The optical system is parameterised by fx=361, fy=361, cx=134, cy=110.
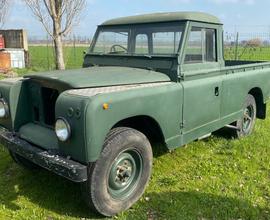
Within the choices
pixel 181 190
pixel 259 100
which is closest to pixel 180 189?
pixel 181 190

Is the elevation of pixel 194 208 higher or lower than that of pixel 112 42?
lower

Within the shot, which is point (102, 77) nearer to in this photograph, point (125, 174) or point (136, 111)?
point (136, 111)

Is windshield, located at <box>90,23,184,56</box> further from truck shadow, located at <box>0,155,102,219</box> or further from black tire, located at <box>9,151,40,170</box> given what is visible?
truck shadow, located at <box>0,155,102,219</box>

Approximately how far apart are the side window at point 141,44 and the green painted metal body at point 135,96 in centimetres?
16

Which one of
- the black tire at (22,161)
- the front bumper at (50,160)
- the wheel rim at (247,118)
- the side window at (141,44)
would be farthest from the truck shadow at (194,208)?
the wheel rim at (247,118)

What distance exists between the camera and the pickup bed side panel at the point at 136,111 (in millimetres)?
3178

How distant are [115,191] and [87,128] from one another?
94 cm

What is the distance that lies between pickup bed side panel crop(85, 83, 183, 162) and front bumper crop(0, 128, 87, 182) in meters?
0.16

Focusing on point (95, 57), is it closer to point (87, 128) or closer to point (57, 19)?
point (87, 128)

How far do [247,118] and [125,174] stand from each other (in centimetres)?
324

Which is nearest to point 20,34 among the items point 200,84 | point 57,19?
point 57,19

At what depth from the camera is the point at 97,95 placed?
3248 millimetres

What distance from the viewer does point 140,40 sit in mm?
4898

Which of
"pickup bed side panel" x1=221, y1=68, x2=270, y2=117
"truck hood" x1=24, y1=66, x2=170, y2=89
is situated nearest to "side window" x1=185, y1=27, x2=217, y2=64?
"pickup bed side panel" x1=221, y1=68, x2=270, y2=117
